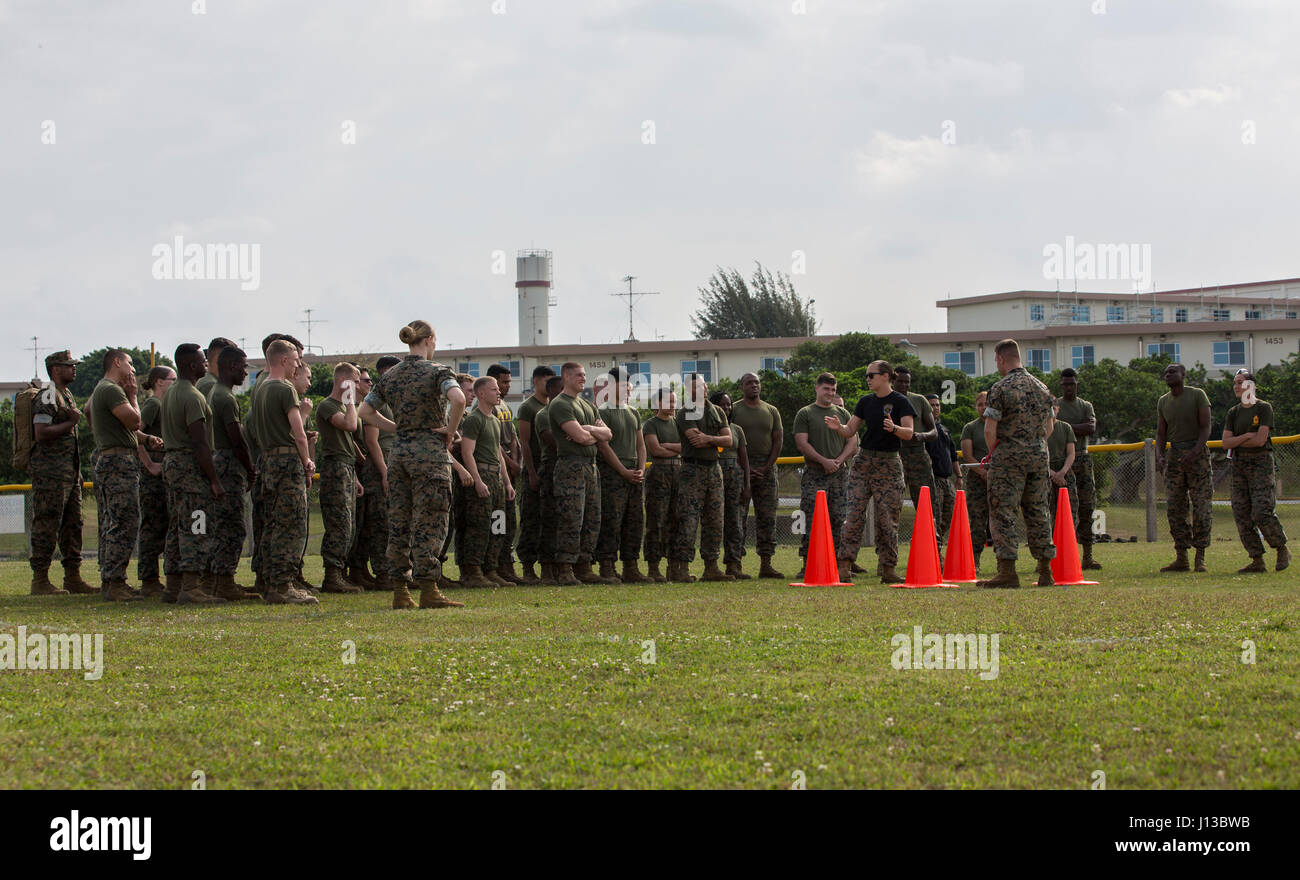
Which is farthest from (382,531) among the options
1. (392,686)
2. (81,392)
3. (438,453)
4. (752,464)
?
(81,392)

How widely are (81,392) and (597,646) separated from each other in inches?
3362

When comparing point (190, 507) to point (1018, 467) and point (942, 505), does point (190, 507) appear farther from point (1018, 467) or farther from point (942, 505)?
point (942, 505)

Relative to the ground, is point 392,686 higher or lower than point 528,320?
lower

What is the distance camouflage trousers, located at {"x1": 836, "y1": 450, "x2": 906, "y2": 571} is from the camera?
13.4 metres

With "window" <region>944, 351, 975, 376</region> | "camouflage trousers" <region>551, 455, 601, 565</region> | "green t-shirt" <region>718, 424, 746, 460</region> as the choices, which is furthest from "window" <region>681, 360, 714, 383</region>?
"camouflage trousers" <region>551, 455, 601, 565</region>

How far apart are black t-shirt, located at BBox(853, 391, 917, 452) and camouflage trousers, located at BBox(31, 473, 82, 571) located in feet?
26.7

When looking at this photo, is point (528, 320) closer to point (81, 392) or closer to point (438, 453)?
point (81, 392)

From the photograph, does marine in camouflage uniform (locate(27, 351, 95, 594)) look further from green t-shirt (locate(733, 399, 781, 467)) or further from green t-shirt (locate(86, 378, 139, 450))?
green t-shirt (locate(733, 399, 781, 467))

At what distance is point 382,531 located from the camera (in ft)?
45.7

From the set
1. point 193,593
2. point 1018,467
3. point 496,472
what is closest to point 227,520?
point 193,593

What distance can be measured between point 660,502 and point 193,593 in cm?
530

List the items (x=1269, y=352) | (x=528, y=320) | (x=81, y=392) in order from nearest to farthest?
(x=1269, y=352), (x=81, y=392), (x=528, y=320)

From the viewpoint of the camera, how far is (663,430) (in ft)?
47.6
